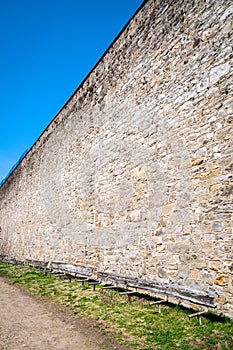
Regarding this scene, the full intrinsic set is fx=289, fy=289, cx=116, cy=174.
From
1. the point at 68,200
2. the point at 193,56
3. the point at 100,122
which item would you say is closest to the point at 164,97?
the point at 193,56

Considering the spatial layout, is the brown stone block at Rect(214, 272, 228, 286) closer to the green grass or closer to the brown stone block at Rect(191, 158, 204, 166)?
the green grass

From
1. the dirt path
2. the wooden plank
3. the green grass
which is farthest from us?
the wooden plank

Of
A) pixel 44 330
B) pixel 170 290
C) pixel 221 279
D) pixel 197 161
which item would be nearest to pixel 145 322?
pixel 170 290

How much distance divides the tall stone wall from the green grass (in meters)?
0.35

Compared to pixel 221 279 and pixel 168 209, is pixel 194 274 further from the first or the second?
pixel 168 209

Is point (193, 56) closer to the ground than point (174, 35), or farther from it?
closer to the ground

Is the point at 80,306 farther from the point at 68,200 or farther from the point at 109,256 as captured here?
the point at 68,200

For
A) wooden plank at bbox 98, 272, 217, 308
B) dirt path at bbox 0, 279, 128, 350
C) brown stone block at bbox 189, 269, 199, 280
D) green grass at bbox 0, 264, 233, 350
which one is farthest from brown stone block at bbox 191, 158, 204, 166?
dirt path at bbox 0, 279, 128, 350

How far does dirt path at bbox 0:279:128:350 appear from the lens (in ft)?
12.1

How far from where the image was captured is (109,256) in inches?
292

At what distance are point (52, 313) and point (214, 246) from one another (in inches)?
120

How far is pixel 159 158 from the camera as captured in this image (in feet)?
19.9

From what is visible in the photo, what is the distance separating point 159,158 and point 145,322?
311 cm

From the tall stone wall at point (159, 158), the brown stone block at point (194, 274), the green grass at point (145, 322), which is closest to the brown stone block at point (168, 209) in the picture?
the tall stone wall at point (159, 158)
